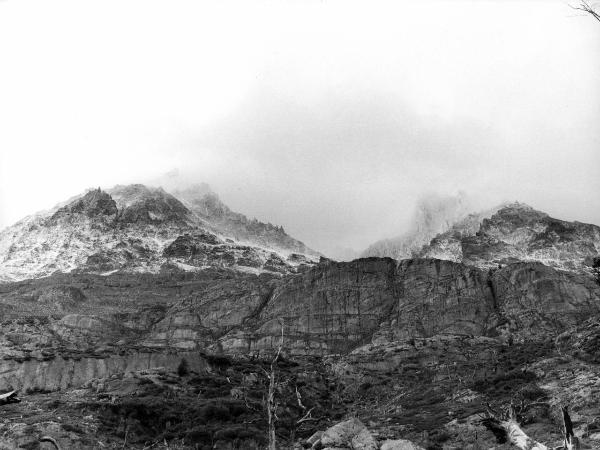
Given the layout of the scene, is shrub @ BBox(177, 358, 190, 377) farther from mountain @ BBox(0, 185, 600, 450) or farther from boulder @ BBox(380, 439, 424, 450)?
boulder @ BBox(380, 439, 424, 450)

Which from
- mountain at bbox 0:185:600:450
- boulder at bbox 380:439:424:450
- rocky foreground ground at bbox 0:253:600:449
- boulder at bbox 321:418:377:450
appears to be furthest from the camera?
rocky foreground ground at bbox 0:253:600:449

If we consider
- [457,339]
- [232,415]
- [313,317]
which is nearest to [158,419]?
[232,415]

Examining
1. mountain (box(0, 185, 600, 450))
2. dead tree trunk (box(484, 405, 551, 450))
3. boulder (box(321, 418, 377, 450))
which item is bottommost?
dead tree trunk (box(484, 405, 551, 450))

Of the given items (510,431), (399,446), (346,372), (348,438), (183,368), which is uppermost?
(346,372)

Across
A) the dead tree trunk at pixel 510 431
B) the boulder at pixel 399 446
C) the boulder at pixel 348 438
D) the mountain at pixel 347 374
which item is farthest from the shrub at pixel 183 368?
the dead tree trunk at pixel 510 431

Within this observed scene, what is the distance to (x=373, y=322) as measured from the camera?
188 metres

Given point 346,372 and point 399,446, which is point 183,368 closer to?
point 346,372

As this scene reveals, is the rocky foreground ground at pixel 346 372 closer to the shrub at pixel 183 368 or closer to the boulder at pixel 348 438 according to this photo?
the shrub at pixel 183 368

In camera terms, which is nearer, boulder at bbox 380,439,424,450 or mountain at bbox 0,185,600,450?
boulder at bbox 380,439,424,450

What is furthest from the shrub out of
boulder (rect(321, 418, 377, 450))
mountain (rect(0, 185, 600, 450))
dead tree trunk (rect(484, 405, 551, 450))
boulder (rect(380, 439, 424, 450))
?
dead tree trunk (rect(484, 405, 551, 450))

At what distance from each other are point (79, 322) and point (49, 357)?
95391mm

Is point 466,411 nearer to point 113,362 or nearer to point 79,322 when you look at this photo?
point 113,362

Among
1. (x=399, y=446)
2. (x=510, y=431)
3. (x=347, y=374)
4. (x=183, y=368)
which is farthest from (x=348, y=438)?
(x=347, y=374)

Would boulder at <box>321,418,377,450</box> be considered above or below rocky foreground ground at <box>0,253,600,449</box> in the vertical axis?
below
